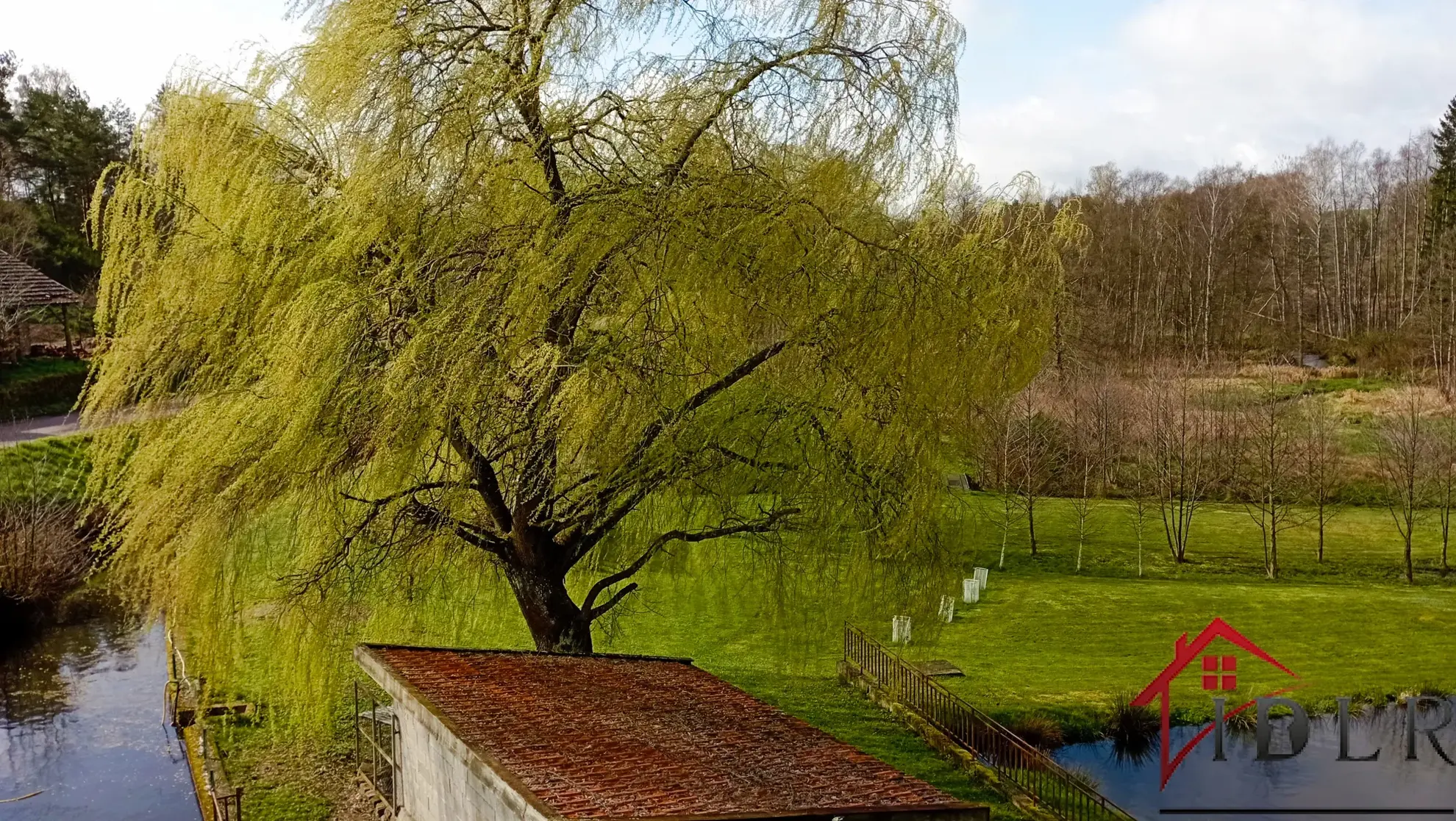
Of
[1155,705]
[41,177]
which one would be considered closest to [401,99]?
[1155,705]

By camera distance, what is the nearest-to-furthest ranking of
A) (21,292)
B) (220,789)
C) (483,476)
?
(483,476)
(220,789)
(21,292)

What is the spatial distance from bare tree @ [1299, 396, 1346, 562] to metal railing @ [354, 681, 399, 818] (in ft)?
73.0

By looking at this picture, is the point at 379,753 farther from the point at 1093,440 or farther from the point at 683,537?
the point at 1093,440

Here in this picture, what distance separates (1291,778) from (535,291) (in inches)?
448

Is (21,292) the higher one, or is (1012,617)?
(21,292)

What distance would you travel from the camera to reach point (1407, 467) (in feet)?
82.3

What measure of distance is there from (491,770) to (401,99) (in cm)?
626

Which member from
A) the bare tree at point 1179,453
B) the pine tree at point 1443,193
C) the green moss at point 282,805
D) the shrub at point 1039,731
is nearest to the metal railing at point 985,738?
the shrub at point 1039,731

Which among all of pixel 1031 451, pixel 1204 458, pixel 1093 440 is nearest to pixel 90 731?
pixel 1031 451

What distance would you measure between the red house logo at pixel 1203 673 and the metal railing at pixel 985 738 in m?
2.13

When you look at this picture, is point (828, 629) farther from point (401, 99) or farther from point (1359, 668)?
point (1359, 668)

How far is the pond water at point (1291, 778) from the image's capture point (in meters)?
13.0

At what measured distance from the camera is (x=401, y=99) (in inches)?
403

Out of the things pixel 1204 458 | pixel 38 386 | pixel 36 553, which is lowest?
pixel 36 553
